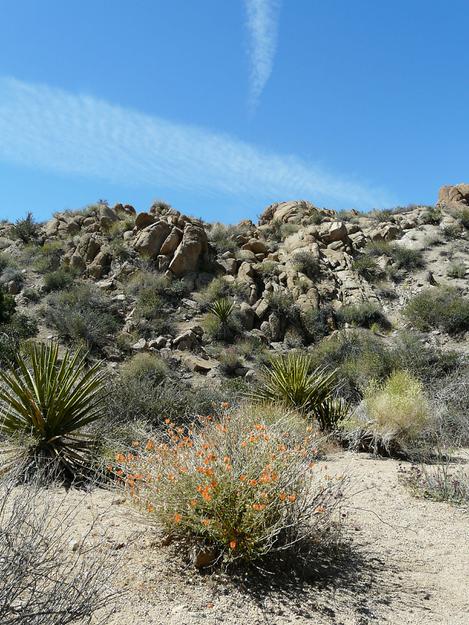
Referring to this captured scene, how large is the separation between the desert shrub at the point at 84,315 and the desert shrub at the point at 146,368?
1798 mm

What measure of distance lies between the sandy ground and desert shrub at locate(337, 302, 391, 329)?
1704cm

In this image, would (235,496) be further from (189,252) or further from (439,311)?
(189,252)

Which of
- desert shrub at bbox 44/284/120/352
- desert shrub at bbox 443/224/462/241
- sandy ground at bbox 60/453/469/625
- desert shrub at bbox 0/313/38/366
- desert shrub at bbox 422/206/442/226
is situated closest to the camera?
sandy ground at bbox 60/453/469/625

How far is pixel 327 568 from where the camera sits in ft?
13.5

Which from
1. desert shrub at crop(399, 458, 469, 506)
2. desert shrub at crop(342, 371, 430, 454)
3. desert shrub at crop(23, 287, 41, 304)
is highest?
desert shrub at crop(23, 287, 41, 304)

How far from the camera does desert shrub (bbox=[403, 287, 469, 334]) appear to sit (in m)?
20.7

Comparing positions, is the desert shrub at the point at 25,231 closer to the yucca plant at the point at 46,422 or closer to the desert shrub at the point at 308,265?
the desert shrub at the point at 308,265

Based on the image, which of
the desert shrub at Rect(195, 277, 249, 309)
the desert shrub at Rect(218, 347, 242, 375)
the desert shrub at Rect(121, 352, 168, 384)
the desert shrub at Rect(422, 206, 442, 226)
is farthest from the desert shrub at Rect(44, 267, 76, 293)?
the desert shrub at Rect(422, 206, 442, 226)

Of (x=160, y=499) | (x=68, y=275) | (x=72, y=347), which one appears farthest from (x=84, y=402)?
(x=68, y=275)

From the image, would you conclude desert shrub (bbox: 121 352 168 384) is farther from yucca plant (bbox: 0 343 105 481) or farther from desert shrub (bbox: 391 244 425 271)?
desert shrub (bbox: 391 244 425 271)

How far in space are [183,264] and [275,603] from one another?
20815mm

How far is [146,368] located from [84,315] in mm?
4614

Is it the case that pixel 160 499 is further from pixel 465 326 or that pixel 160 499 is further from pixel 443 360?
pixel 465 326

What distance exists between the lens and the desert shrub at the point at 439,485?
609 cm
